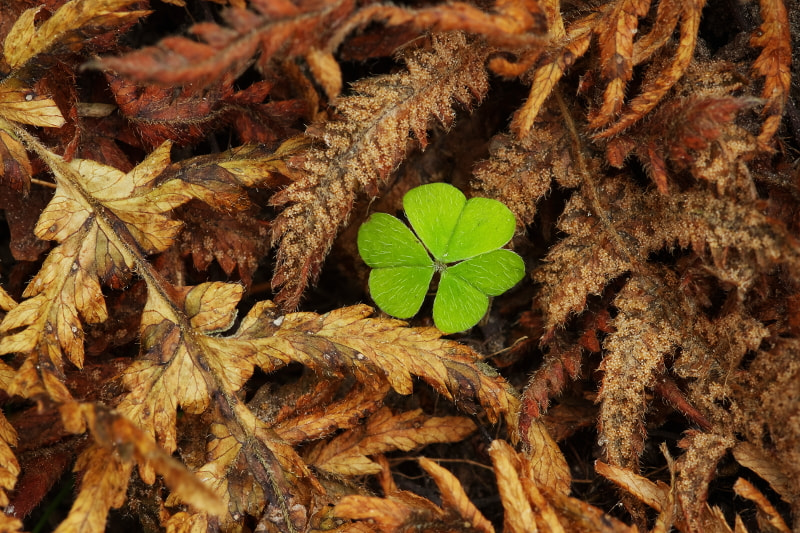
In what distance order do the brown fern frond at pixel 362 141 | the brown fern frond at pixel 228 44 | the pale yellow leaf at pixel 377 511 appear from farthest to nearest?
the brown fern frond at pixel 362 141 → the pale yellow leaf at pixel 377 511 → the brown fern frond at pixel 228 44

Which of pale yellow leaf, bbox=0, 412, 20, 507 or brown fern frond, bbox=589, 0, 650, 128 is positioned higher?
brown fern frond, bbox=589, 0, 650, 128

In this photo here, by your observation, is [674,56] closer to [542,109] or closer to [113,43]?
[542,109]

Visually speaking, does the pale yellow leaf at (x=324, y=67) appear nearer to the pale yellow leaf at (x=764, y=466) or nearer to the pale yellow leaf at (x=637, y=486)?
the pale yellow leaf at (x=637, y=486)

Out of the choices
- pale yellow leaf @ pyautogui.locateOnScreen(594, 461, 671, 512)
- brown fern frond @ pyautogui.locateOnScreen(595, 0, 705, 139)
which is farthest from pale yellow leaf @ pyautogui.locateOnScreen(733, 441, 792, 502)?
brown fern frond @ pyautogui.locateOnScreen(595, 0, 705, 139)

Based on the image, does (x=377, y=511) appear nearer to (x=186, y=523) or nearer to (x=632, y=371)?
(x=186, y=523)

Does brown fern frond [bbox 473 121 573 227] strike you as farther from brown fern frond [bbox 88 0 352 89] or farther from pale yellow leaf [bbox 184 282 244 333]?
pale yellow leaf [bbox 184 282 244 333]

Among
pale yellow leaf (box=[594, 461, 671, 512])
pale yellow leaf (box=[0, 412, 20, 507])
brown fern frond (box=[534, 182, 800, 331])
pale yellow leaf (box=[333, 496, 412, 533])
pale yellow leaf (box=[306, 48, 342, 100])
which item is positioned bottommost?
pale yellow leaf (box=[594, 461, 671, 512])

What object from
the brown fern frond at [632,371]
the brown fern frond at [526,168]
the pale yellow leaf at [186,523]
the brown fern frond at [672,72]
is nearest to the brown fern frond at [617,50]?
the brown fern frond at [672,72]
